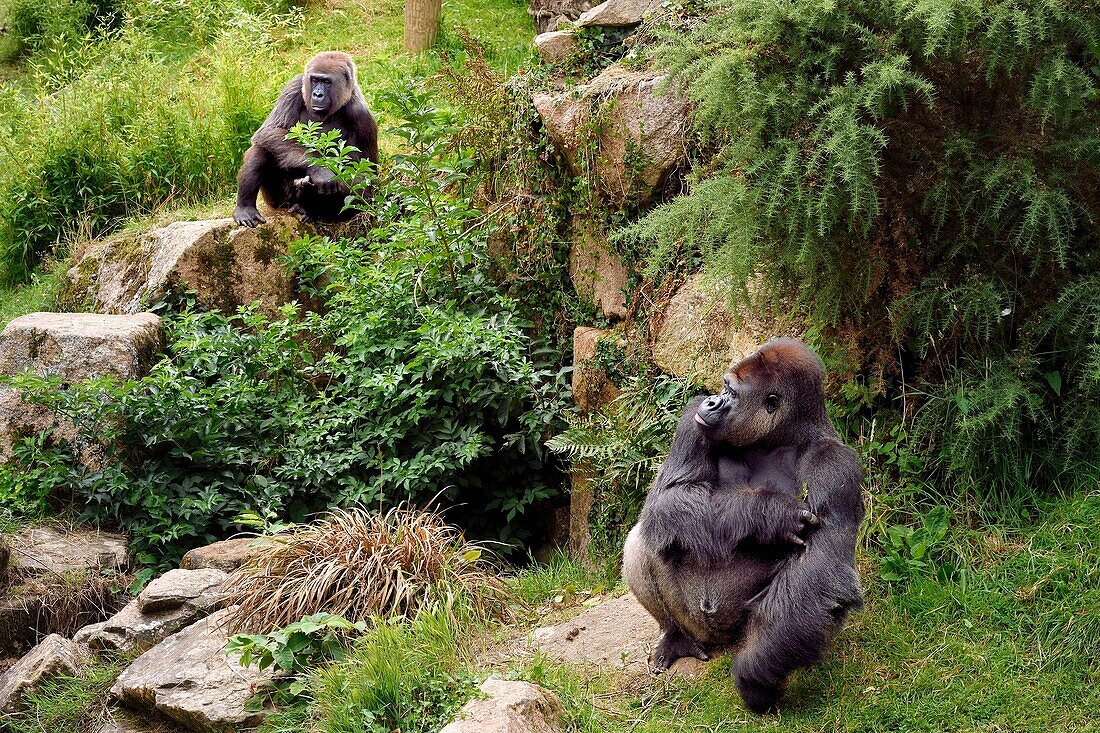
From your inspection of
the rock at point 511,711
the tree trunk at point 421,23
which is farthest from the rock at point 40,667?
the tree trunk at point 421,23

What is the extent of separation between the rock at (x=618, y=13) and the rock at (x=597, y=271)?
1398 mm

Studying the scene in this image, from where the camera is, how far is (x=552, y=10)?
11.2 m

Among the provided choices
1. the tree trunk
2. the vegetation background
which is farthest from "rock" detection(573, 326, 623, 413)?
the tree trunk

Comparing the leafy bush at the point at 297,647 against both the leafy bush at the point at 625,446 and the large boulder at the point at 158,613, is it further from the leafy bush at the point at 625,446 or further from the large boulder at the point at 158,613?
the leafy bush at the point at 625,446

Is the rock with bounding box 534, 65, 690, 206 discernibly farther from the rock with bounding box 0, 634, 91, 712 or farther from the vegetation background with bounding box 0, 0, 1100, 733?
the rock with bounding box 0, 634, 91, 712

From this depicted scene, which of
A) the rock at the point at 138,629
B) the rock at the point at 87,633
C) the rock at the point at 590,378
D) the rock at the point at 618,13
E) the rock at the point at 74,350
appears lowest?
the rock at the point at 87,633

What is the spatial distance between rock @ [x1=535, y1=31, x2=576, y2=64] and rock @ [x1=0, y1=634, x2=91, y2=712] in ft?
15.2

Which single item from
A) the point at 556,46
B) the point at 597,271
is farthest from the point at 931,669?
the point at 556,46

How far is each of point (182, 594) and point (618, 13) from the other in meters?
4.47

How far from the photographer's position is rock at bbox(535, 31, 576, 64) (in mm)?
7098

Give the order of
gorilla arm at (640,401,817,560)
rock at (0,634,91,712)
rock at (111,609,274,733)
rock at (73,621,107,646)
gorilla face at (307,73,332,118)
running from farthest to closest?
gorilla face at (307,73,332,118) < rock at (73,621,107,646) < rock at (0,634,91,712) < rock at (111,609,274,733) < gorilla arm at (640,401,817,560)

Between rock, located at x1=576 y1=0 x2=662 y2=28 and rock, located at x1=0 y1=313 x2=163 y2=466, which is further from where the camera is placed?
rock, located at x1=576 y1=0 x2=662 y2=28

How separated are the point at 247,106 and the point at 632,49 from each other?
4508 millimetres

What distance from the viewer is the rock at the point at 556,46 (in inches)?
279
